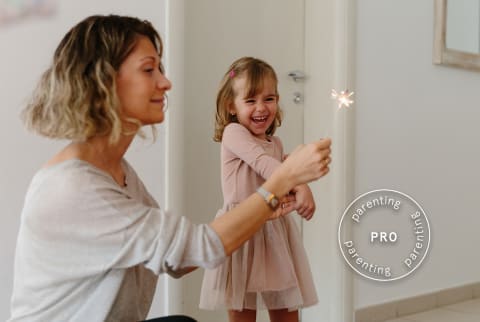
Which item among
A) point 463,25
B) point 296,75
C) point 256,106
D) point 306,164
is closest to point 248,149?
point 256,106

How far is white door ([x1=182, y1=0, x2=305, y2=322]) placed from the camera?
221 centimetres

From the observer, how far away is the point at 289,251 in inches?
68.5

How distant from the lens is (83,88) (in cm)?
105

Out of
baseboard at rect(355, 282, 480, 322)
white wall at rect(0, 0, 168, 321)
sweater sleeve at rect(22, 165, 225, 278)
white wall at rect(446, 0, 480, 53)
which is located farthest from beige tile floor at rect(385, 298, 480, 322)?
sweater sleeve at rect(22, 165, 225, 278)

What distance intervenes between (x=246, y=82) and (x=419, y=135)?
1374mm

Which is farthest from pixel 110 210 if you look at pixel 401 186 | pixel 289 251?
pixel 401 186

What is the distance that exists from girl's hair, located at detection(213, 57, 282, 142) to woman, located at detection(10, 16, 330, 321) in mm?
624

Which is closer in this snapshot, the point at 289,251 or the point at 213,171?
the point at 289,251

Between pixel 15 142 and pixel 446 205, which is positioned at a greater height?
pixel 15 142

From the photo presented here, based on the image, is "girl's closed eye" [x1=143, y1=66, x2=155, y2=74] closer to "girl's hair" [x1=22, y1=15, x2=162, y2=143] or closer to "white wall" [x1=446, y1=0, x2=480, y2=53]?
"girl's hair" [x1=22, y1=15, x2=162, y2=143]

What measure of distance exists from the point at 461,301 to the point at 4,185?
7.62 feet

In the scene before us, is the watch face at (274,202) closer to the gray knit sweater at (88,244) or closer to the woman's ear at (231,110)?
the gray knit sweater at (88,244)

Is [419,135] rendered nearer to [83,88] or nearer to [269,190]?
[269,190]

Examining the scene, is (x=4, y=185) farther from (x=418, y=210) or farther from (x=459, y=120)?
(x=459, y=120)
